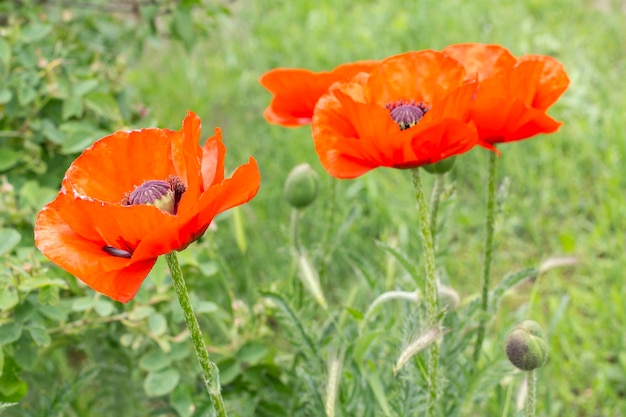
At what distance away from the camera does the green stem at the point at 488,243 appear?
1358 mm

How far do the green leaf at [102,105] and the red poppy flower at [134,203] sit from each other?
793mm

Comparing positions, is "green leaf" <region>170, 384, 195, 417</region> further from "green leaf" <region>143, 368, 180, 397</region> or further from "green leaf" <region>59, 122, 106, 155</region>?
"green leaf" <region>59, 122, 106, 155</region>

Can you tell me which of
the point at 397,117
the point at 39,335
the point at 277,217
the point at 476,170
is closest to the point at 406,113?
the point at 397,117

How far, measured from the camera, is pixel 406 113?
1.14 metres

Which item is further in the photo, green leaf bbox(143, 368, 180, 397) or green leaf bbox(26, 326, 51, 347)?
green leaf bbox(143, 368, 180, 397)

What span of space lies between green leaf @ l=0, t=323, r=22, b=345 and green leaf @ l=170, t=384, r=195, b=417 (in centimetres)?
30

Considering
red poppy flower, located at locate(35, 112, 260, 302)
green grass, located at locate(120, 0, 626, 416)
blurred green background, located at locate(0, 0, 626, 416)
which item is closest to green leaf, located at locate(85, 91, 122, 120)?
blurred green background, located at locate(0, 0, 626, 416)

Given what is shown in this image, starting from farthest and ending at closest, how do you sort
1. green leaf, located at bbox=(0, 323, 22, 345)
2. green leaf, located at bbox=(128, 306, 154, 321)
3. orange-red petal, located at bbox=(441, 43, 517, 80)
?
green leaf, located at bbox=(128, 306, 154, 321)
green leaf, located at bbox=(0, 323, 22, 345)
orange-red petal, located at bbox=(441, 43, 517, 80)

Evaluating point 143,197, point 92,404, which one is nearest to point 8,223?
point 92,404

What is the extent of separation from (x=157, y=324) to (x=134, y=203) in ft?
2.05

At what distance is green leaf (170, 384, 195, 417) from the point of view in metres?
1.55

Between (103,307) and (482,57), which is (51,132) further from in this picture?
(482,57)

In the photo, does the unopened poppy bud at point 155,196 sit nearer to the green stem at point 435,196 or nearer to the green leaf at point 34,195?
the green stem at point 435,196

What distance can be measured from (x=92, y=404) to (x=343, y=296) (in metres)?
0.71
